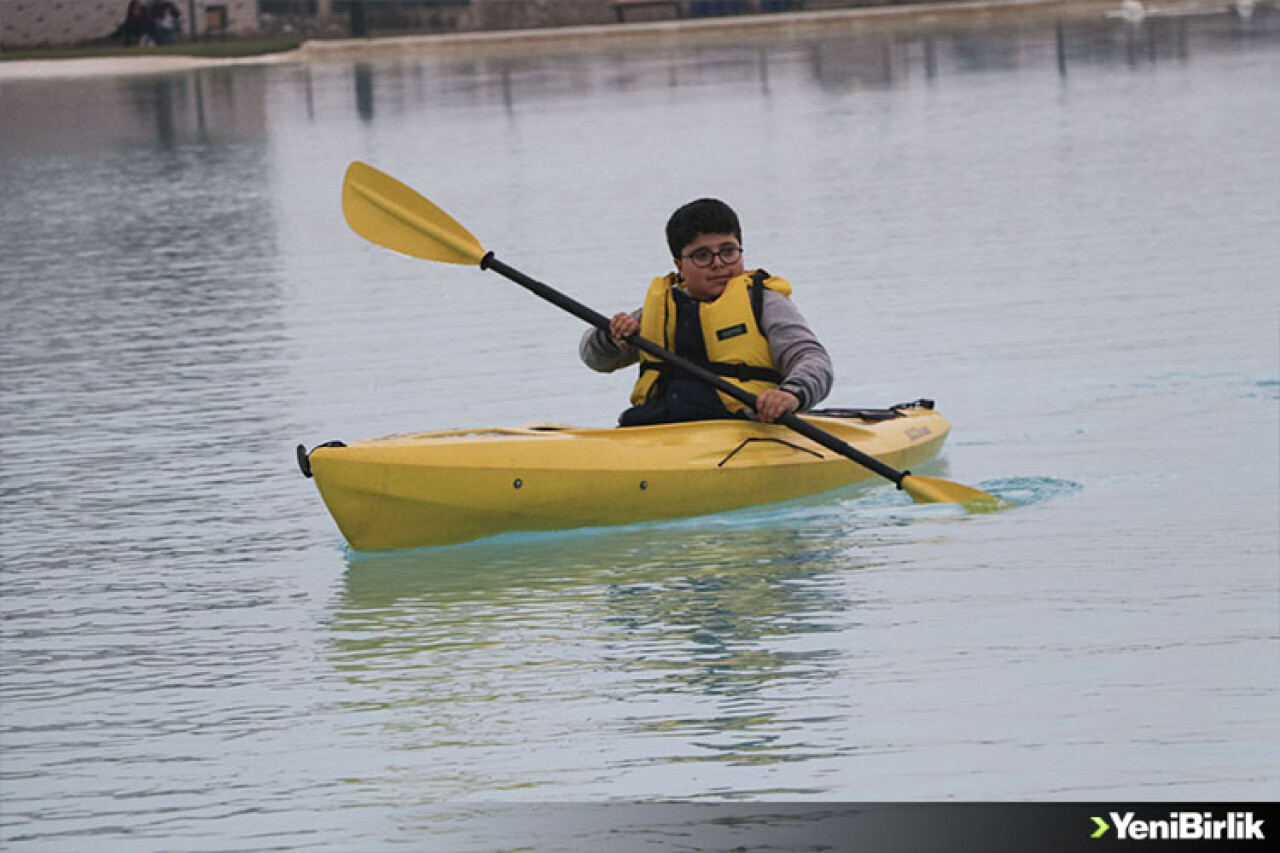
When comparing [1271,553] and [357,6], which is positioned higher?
[357,6]

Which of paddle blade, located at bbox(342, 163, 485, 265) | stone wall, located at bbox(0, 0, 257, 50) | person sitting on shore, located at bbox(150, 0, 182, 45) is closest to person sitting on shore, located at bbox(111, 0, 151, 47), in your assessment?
person sitting on shore, located at bbox(150, 0, 182, 45)

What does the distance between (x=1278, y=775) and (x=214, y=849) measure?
7.11 ft

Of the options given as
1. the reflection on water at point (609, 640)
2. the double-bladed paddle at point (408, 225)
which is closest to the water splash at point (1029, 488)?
the reflection on water at point (609, 640)

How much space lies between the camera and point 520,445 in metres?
7.65

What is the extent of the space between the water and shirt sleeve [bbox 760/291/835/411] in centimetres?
45

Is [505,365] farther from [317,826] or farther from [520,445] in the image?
[317,826]

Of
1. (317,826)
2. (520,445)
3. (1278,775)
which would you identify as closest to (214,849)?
(317,826)

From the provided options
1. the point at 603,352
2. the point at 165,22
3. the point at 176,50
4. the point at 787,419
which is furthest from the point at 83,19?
the point at 787,419

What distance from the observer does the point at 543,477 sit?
301 inches

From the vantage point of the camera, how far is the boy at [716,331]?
25.5 feet

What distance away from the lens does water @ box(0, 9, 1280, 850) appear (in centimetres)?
535

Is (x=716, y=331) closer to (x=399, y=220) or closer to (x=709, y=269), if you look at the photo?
(x=709, y=269)

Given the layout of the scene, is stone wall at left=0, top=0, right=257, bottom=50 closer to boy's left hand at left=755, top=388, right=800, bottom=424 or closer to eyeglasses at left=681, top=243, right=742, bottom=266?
eyeglasses at left=681, top=243, right=742, bottom=266

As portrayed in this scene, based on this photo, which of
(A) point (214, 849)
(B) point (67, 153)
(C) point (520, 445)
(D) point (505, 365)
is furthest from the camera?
(B) point (67, 153)
